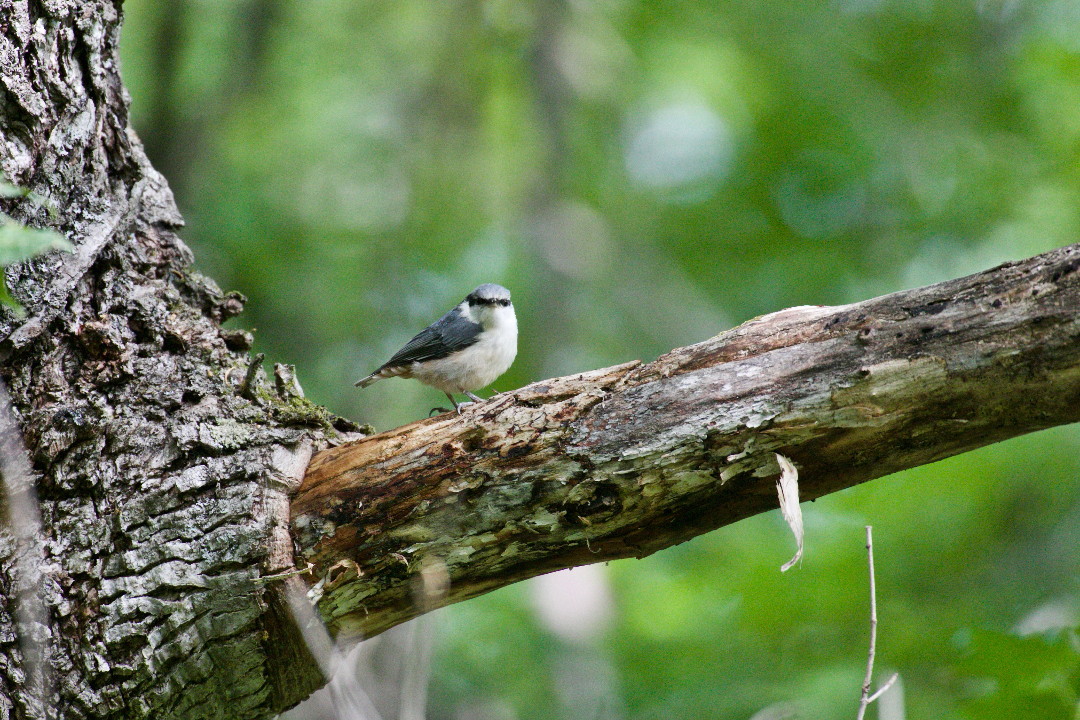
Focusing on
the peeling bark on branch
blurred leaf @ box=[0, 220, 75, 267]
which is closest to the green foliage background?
the peeling bark on branch

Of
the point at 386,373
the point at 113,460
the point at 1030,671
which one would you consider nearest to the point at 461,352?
the point at 386,373

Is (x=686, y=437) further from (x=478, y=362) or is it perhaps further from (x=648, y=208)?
(x=648, y=208)

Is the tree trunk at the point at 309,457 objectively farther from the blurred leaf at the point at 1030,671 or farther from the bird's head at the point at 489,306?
the bird's head at the point at 489,306

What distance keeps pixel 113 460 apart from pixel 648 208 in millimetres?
6816

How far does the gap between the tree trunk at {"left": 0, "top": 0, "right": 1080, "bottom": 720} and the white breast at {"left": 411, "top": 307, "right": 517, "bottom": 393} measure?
6.13 ft

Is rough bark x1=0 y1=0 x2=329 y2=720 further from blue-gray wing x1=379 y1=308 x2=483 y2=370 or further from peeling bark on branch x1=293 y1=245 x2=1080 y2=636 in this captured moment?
blue-gray wing x1=379 y1=308 x2=483 y2=370

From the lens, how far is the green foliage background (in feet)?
18.4

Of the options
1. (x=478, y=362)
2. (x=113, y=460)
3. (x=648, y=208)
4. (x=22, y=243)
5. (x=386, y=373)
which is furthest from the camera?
(x=648, y=208)

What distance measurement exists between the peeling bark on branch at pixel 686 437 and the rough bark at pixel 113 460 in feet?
0.74

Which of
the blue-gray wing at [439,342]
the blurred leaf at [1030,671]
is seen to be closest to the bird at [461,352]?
the blue-gray wing at [439,342]

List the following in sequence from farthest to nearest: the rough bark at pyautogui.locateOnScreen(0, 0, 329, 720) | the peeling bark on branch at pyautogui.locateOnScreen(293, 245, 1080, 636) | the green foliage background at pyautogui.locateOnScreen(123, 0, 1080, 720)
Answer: the green foliage background at pyautogui.locateOnScreen(123, 0, 1080, 720), the rough bark at pyautogui.locateOnScreen(0, 0, 329, 720), the peeling bark on branch at pyautogui.locateOnScreen(293, 245, 1080, 636)

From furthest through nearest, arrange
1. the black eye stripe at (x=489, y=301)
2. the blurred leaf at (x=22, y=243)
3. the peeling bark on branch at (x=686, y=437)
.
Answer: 1. the black eye stripe at (x=489, y=301)
2. the peeling bark on branch at (x=686, y=437)
3. the blurred leaf at (x=22, y=243)

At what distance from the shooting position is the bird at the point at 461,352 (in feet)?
15.8

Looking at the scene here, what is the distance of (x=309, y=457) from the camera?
295 centimetres
